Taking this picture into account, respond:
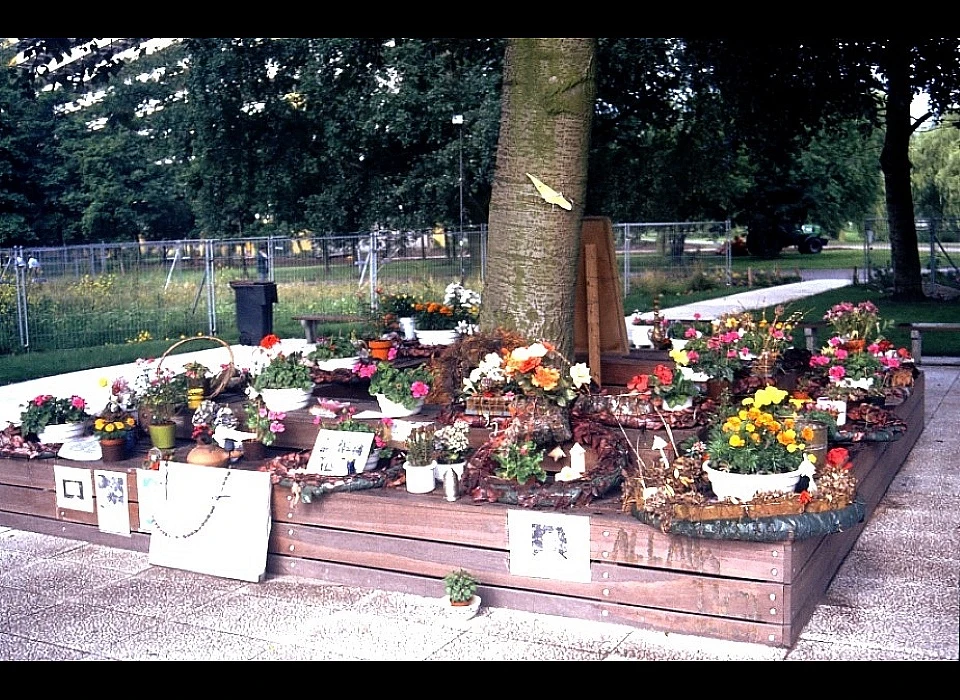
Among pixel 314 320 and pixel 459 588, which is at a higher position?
pixel 314 320

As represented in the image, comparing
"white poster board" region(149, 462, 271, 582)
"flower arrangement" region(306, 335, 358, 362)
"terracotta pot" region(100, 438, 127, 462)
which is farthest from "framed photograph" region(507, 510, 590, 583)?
"flower arrangement" region(306, 335, 358, 362)

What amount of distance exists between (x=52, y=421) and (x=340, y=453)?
2024mm

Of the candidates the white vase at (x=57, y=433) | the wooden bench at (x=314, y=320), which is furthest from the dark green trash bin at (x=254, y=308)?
the white vase at (x=57, y=433)

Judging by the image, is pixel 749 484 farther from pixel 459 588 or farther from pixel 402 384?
pixel 402 384

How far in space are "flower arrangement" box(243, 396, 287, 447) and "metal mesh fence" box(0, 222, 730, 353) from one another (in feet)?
33.6

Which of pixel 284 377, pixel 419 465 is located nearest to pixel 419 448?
pixel 419 465

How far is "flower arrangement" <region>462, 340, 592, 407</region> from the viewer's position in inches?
225

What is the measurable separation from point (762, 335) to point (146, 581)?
4.62 m

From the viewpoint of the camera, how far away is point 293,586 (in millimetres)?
5180

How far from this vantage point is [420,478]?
5.22m

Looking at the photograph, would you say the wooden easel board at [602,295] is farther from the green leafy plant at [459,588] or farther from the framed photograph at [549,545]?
the green leafy plant at [459,588]

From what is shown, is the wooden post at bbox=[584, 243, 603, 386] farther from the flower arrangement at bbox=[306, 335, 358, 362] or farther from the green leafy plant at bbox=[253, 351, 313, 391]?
the green leafy plant at bbox=[253, 351, 313, 391]

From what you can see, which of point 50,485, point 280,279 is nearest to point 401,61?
point 280,279
